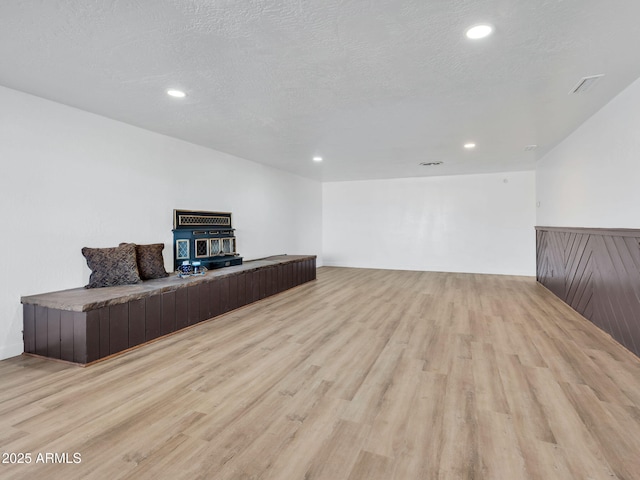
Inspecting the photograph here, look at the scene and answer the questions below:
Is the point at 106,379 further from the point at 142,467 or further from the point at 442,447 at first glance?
the point at 442,447

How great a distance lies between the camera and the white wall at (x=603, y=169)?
2.95 meters

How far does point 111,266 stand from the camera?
136 inches

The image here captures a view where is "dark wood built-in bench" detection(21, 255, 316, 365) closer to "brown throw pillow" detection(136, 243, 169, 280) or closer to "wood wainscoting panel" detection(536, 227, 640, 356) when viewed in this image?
"brown throw pillow" detection(136, 243, 169, 280)

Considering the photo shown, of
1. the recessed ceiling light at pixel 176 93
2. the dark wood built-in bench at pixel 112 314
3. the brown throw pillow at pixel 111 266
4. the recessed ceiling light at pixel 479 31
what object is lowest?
the dark wood built-in bench at pixel 112 314

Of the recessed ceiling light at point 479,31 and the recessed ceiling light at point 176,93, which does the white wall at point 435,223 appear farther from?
the recessed ceiling light at point 176,93

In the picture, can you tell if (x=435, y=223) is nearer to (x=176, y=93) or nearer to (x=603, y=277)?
(x=603, y=277)

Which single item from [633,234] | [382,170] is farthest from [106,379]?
[382,170]

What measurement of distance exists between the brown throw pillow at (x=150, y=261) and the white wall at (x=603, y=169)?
514 cm

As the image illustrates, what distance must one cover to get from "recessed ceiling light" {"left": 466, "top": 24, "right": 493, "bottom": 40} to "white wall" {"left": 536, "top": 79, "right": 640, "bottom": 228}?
6.42 feet

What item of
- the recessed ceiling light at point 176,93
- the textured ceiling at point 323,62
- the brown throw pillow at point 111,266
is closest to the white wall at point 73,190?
the brown throw pillow at point 111,266

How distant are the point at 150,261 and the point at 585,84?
497 centimetres

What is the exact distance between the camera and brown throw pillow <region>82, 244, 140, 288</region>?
3381 mm

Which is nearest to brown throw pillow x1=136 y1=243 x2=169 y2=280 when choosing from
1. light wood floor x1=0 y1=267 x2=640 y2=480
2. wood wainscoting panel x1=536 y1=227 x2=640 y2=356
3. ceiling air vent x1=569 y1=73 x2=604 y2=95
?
light wood floor x1=0 y1=267 x2=640 y2=480

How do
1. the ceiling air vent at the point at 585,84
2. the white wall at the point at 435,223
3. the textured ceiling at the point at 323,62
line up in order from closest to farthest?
the textured ceiling at the point at 323,62 < the ceiling air vent at the point at 585,84 < the white wall at the point at 435,223
